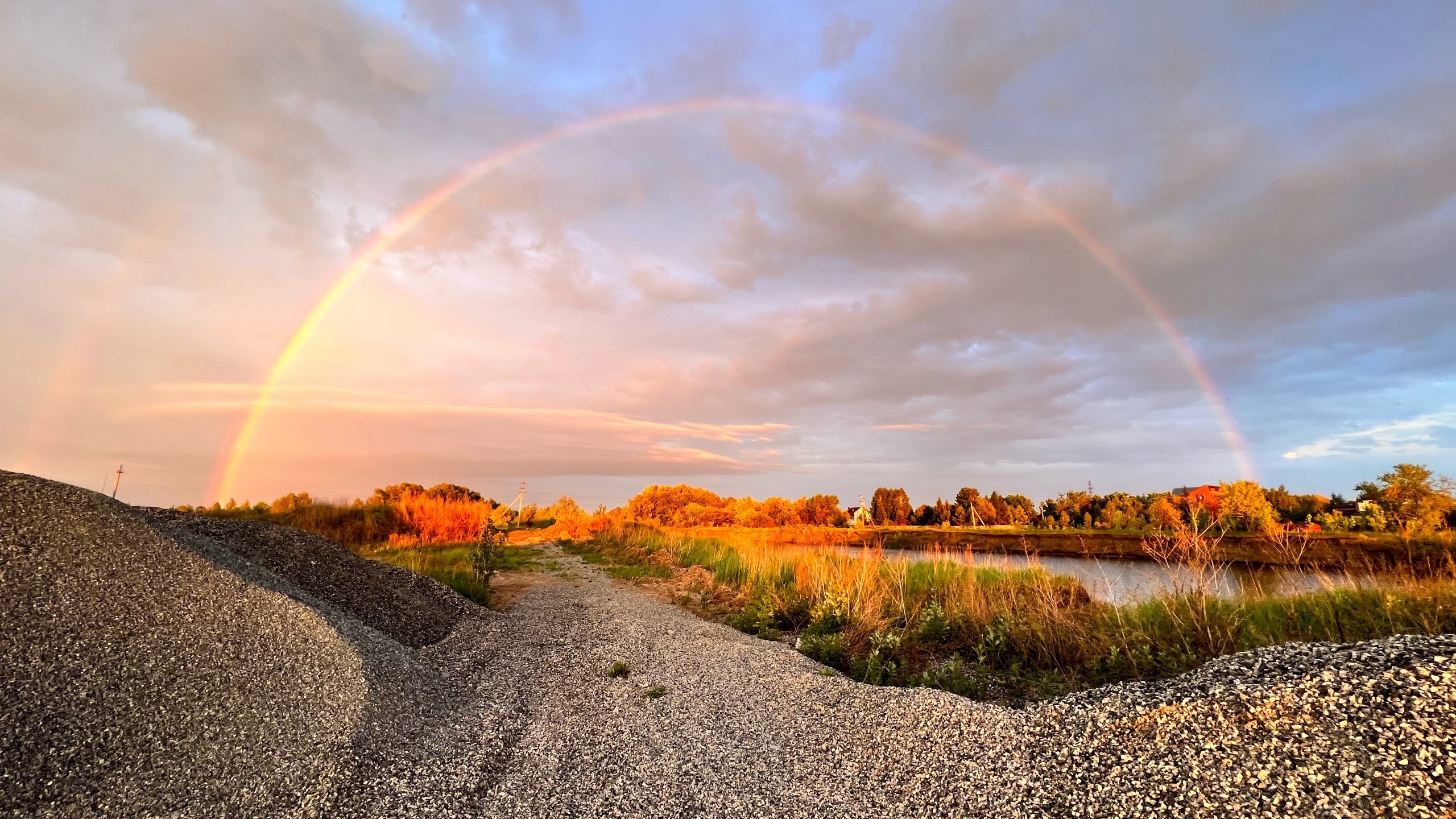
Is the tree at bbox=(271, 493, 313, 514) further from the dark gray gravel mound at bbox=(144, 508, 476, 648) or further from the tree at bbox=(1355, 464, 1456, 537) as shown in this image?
the tree at bbox=(1355, 464, 1456, 537)

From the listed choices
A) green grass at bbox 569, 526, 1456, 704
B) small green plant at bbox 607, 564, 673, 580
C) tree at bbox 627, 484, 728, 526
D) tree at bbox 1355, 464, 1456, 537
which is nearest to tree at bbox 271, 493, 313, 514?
small green plant at bbox 607, 564, 673, 580

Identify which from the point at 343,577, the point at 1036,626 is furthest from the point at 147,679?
the point at 1036,626

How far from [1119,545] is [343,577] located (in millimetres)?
22958

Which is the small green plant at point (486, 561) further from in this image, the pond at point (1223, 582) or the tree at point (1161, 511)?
the tree at point (1161, 511)

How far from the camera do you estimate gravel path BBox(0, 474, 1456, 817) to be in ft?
10.3

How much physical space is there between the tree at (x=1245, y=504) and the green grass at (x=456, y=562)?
23.8 m

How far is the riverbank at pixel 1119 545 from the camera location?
28.0 feet

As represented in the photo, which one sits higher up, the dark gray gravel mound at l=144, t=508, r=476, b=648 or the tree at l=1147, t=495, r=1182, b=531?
the tree at l=1147, t=495, r=1182, b=531

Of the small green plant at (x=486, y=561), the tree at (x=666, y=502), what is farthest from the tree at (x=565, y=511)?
the small green plant at (x=486, y=561)

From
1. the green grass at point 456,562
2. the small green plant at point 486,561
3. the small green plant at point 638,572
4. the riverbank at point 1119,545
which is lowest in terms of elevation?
the small green plant at point 638,572

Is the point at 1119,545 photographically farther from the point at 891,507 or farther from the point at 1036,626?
the point at 891,507

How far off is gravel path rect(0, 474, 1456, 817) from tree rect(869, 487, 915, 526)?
4436 centimetres

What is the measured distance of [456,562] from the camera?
12.7m

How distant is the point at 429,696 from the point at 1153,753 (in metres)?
5.37
